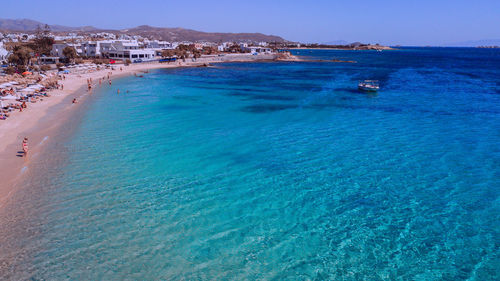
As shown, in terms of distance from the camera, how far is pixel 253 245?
1280 centimetres

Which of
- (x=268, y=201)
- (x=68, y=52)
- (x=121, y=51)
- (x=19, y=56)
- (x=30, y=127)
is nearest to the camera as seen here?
(x=268, y=201)

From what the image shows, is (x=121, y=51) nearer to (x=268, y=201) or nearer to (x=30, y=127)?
(x=30, y=127)

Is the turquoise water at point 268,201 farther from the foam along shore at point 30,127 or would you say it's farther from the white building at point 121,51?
the white building at point 121,51

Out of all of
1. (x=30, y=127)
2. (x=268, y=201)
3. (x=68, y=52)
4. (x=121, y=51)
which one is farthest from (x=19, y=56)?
(x=268, y=201)

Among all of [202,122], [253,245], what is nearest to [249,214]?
[253,245]

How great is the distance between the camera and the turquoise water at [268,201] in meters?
11.8

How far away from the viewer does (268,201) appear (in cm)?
1622

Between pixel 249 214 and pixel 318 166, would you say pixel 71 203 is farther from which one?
pixel 318 166

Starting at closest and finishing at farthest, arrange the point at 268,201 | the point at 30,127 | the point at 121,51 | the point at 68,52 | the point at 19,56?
the point at 268,201
the point at 30,127
the point at 19,56
the point at 68,52
the point at 121,51

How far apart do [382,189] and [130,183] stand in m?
14.4

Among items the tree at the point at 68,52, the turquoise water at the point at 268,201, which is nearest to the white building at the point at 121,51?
the tree at the point at 68,52

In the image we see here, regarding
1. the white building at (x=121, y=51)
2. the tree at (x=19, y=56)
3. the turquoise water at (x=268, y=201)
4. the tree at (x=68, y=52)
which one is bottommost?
the turquoise water at (x=268, y=201)

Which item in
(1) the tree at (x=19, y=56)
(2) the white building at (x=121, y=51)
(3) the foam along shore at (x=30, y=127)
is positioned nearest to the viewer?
(3) the foam along shore at (x=30, y=127)

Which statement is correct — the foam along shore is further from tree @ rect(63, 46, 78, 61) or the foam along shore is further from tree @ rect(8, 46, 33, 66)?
tree @ rect(63, 46, 78, 61)
